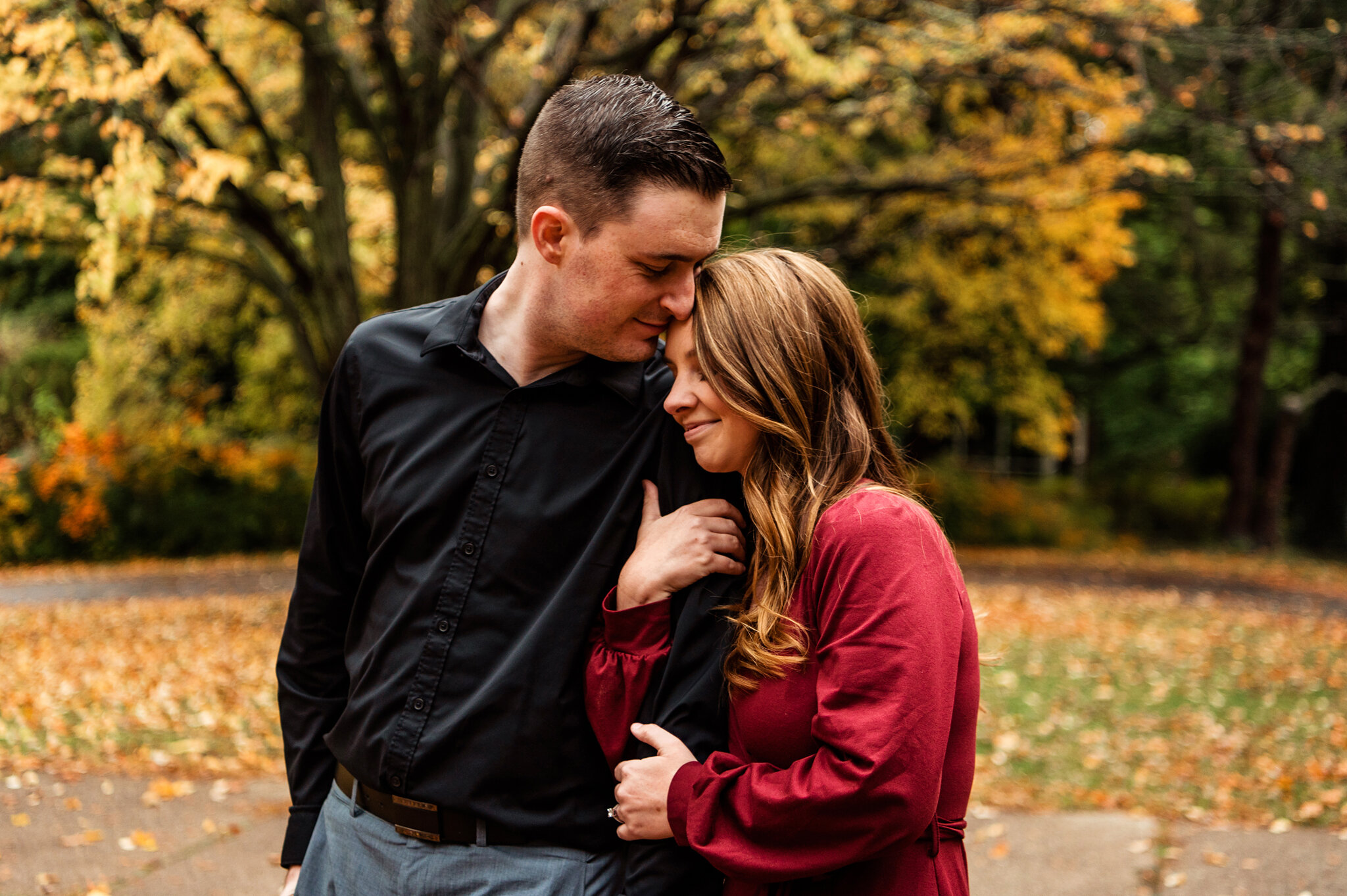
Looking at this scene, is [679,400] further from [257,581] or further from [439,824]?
[257,581]

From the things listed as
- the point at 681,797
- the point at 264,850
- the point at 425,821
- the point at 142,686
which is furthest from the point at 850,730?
the point at 142,686

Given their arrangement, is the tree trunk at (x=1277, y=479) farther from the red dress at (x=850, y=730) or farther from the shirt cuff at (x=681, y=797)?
the shirt cuff at (x=681, y=797)

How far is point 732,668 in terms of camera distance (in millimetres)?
1783

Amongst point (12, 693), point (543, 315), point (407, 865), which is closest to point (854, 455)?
point (543, 315)

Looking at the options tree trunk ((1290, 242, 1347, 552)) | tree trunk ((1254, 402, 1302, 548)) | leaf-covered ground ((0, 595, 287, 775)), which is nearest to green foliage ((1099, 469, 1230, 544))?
tree trunk ((1254, 402, 1302, 548))

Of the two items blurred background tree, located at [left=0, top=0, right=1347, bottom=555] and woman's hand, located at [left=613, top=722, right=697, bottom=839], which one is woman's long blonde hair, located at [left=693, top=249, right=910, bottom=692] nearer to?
woman's hand, located at [left=613, top=722, right=697, bottom=839]

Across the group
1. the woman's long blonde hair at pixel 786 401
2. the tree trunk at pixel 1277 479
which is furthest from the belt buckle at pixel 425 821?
the tree trunk at pixel 1277 479

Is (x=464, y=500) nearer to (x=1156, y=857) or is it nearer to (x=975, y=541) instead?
(x=1156, y=857)

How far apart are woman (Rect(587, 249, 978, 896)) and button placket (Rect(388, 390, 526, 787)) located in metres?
0.28

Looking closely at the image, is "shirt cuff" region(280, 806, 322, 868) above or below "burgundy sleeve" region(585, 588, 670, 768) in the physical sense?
below

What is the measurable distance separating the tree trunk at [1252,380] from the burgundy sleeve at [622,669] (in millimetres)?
18172

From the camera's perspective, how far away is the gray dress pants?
1812 millimetres

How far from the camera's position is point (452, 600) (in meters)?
1.92

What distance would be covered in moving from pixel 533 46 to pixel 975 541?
41.9ft
